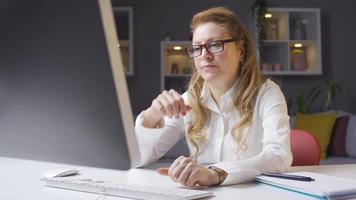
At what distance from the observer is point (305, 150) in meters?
1.53

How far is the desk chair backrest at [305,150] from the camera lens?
1518 millimetres

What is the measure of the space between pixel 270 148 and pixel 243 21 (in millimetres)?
3615

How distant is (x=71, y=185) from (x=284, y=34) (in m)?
3.95

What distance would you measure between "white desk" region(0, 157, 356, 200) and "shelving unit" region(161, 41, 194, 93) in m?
3.31

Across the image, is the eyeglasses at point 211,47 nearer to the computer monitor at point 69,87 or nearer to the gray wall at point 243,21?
the computer monitor at point 69,87

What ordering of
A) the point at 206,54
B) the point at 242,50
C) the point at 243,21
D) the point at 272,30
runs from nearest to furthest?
1. the point at 206,54
2. the point at 242,50
3. the point at 272,30
4. the point at 243,21

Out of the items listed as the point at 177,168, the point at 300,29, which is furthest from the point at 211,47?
the point at 300,29

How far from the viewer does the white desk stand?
0.81 meters

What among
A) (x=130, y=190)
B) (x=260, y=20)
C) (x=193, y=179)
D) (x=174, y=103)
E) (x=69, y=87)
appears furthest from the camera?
(x=260, y=20)

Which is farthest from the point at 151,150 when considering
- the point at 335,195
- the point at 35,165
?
the point at 335,195

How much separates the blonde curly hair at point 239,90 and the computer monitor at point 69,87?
100 cm

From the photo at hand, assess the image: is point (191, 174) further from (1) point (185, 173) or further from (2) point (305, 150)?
(2) point (305, 150)

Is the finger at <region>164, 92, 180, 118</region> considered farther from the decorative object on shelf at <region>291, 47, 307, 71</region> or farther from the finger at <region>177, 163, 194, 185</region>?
the decorative object on shelf at <region>291, 47, 307, 71</region>

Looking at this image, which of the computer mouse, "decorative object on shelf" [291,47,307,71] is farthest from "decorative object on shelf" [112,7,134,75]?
the computer mouse
